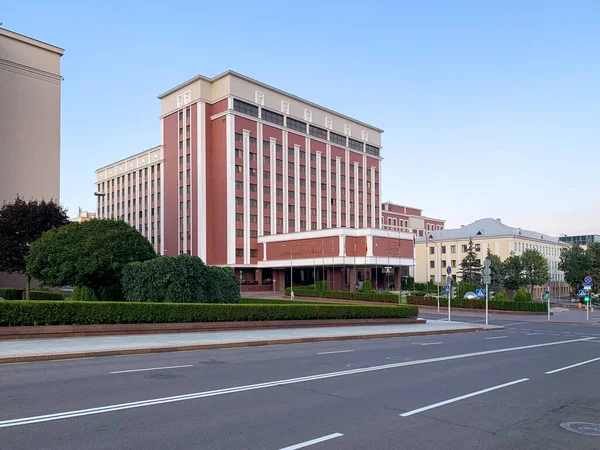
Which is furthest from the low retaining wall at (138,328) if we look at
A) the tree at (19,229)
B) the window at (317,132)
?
the window at (317,132)

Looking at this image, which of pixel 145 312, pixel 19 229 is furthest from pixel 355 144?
pixel 145 312

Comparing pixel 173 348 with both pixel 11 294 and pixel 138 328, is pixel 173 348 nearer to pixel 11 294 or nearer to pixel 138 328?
pixel 138 328

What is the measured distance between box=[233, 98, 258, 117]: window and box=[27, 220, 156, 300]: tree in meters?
52.0

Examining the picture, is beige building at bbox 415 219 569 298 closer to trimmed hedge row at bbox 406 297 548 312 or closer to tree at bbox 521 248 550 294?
tree at bbox 521 248 550 294

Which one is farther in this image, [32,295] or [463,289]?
[463,289]

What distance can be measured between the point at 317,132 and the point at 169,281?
6898cm

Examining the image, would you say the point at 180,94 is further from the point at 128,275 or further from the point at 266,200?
the point at 128,275

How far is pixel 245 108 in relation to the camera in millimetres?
79188

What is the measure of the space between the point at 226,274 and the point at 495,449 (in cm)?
2367

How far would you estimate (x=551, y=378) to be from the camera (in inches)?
496

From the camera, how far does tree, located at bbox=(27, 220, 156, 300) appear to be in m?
26.7

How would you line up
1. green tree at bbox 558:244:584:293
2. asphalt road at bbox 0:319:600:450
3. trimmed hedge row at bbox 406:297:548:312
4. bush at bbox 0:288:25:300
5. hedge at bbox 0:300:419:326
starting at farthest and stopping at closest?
green tree at bbox 558:244:584:293, trimmed hedge row at bbox 406:297:548:312, bush at bbox 0:288:25:300, hedge at bbox 0:300:419:326, asphalt road at bbox 0:319:600:450

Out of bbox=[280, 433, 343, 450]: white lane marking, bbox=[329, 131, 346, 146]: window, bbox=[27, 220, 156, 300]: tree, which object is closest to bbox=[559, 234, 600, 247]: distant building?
bbox=[329, 131, 346, 146]: window

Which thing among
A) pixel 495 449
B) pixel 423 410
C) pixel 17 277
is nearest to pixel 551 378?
pixel 423 410
